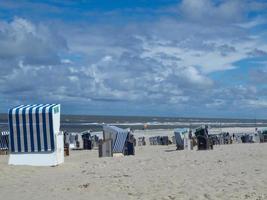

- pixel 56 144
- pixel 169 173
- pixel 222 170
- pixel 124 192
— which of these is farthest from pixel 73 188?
pixel 56 144

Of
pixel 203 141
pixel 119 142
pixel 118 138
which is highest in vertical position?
pixel 118 138

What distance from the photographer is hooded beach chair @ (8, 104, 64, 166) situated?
15328 millimetres

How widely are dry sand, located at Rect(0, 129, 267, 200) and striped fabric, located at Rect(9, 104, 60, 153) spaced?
36.6 inches

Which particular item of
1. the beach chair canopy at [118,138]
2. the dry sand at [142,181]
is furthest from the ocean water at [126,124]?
the dry sand at [142,181]

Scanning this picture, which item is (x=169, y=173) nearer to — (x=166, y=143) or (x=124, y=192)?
(x=124, y=192)

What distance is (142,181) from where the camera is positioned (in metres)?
10.9

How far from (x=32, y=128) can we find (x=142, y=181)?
218 inches

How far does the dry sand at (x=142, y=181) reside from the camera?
361 inches

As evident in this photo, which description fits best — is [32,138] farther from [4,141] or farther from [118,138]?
[4,141]

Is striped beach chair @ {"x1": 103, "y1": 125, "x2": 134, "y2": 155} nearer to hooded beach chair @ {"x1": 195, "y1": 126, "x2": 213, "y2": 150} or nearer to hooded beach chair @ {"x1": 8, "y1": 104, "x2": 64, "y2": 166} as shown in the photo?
hooded beach chair @ {"x1": 195, "y1": 126, "x2": 213, "y2": 150}

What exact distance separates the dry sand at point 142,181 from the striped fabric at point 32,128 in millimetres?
929

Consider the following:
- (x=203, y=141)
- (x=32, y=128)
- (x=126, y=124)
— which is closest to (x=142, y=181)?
(x=32, y=128)

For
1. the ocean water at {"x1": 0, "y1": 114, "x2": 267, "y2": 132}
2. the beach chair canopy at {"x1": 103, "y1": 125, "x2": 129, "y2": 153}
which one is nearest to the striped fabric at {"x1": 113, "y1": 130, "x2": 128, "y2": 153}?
the beach chair canopy at {"x1": 103, "y1": 125, "x2": 129, "y2": 153}

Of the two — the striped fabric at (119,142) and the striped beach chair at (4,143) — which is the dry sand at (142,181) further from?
the striped beach chair at (4,143)
